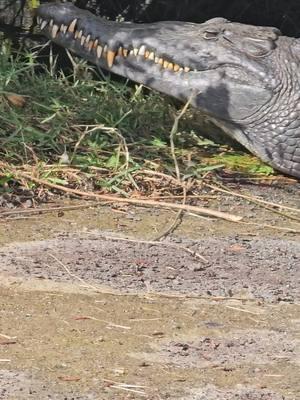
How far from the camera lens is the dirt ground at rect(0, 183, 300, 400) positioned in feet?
13.4

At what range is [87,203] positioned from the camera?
6457mm

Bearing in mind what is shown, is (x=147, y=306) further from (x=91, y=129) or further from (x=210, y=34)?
(x=210, y=34)

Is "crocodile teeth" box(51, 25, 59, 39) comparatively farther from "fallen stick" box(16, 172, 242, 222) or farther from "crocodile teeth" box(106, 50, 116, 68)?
"fallen stick" box(16, 172, 242, 222)

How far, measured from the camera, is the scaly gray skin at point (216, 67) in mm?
7914

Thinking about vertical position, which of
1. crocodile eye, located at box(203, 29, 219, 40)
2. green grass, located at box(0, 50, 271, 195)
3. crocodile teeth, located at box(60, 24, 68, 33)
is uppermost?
crocodile eye, located at box(203, 29, 219, 40)

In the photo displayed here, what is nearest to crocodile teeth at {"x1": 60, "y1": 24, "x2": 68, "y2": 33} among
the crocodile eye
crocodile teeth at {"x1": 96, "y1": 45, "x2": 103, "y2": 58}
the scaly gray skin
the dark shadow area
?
the scaly gray skin

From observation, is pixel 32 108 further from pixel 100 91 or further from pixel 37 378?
pixel 37 378

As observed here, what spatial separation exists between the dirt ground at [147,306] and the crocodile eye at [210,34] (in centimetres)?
190

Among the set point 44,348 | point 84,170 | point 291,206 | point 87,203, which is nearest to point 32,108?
point 84,170

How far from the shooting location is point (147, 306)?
4883mm

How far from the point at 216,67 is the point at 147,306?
11.3 ft

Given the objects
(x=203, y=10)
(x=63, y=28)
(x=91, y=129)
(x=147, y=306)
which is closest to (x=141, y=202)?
(x=91, y=129)

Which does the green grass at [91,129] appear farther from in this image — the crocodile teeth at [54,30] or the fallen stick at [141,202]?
the crocodile teeth at [54,30]

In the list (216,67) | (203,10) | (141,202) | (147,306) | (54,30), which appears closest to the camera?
(147,306)
